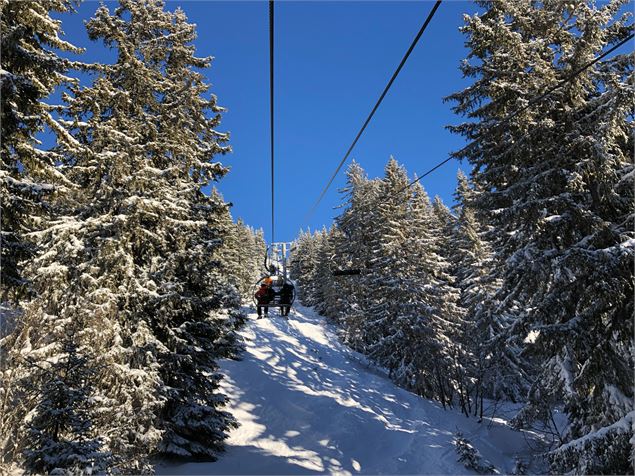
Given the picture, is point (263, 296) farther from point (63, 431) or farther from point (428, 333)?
point (428, 333)

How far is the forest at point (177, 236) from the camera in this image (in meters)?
8.42

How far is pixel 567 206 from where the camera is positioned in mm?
10609

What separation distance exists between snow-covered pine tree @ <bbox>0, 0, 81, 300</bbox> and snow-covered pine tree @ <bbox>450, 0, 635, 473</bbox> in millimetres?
11314

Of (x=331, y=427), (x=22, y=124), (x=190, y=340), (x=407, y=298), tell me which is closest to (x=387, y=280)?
(x=407, y=298)

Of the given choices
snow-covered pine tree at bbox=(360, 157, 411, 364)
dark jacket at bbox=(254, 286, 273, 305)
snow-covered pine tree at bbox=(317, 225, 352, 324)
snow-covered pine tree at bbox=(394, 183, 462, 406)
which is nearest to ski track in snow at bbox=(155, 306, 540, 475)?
snow-covered pine tree at bbox=(394, 183, 462, 406)

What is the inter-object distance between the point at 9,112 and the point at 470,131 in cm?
1352

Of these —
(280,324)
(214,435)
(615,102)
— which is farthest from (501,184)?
(280,324)

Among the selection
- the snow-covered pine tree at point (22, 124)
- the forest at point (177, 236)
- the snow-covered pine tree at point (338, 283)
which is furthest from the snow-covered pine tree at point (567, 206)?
the snow-covered pine tree at point (338, 283)

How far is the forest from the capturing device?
8422mm

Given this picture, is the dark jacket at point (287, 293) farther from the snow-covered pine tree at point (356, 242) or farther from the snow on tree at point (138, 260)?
the snow-covered pine tree at point (356, 242)

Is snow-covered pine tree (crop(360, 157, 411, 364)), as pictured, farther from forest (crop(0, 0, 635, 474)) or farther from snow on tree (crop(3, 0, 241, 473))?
snow on tree (crop(3, 0, 241, 473))

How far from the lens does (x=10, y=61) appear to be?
9.25m

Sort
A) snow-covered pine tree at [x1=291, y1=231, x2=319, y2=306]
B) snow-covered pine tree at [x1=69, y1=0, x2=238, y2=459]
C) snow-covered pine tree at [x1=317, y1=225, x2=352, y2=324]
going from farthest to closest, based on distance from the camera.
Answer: snow-covered pine tree at [x1=291, y1=231, x2=319, y2=306] → snow-covered pine tree at [x1=317, y1=225, x2=352, y2=324] → snow-covered pine tree at [x1=69, y1=0, x2=238, y2=459]

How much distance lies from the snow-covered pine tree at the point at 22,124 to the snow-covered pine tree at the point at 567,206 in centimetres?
1131
